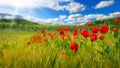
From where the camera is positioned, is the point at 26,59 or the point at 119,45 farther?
the point at 119,45

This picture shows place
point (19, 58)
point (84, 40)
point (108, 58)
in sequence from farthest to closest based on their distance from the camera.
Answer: point (84, 40), point (108, 58), point (19, 58)

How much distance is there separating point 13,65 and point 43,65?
0.83 feet

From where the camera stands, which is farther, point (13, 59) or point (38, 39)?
point (38, 39)

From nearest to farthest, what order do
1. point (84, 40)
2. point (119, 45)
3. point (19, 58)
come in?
point (19, 58) < point (119, 45) < point (84, 40)

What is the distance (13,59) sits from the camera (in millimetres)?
2191

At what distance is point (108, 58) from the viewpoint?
101 inches

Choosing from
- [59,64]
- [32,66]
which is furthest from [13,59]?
[59,64]

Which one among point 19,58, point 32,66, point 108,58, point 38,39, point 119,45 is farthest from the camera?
point 38,39

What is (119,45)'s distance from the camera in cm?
317

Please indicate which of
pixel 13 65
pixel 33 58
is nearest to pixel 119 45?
pixel 33 58

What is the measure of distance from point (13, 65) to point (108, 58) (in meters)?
1.06

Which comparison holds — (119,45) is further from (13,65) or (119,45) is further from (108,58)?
(13,65)

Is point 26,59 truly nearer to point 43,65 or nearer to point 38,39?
point 43,65

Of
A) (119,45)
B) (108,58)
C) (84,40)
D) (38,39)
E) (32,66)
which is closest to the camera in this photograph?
(32,66)
